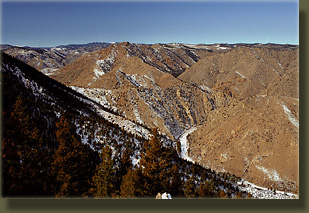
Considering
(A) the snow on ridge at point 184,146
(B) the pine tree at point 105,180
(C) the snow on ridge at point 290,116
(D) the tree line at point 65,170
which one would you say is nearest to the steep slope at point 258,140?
(C) the snow on ridge at point 290,116

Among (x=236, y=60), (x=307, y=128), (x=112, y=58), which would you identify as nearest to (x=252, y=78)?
(x=236, y=60)

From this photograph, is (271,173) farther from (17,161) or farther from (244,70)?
(244,70)

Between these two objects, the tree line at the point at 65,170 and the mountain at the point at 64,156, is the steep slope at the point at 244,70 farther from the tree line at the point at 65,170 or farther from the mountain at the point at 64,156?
the tree line at the point at 65,170

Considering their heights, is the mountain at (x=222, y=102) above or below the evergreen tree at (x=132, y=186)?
above

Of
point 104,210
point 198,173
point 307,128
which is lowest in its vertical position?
point 198,173

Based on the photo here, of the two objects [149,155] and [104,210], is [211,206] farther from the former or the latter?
Answer: [149,155]

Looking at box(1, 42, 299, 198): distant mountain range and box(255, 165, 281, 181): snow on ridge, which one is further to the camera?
box(1, 42, 299, 198): distant mountain range

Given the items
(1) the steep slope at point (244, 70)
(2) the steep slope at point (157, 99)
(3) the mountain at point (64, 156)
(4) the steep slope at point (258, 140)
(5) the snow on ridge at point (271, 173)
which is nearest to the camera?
(3) the mountain at point (64, 156)

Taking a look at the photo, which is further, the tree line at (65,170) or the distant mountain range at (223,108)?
the distant mountain range at (223,108)

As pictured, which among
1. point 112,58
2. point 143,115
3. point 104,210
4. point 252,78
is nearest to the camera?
point 104,210

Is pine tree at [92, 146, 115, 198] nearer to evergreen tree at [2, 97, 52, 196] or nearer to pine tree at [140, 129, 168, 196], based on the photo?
pine tree at [140, 129, 168, 196]

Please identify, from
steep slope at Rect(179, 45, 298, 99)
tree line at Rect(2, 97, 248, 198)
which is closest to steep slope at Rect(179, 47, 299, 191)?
tree line at Rect(2, 97, 248, 198)
